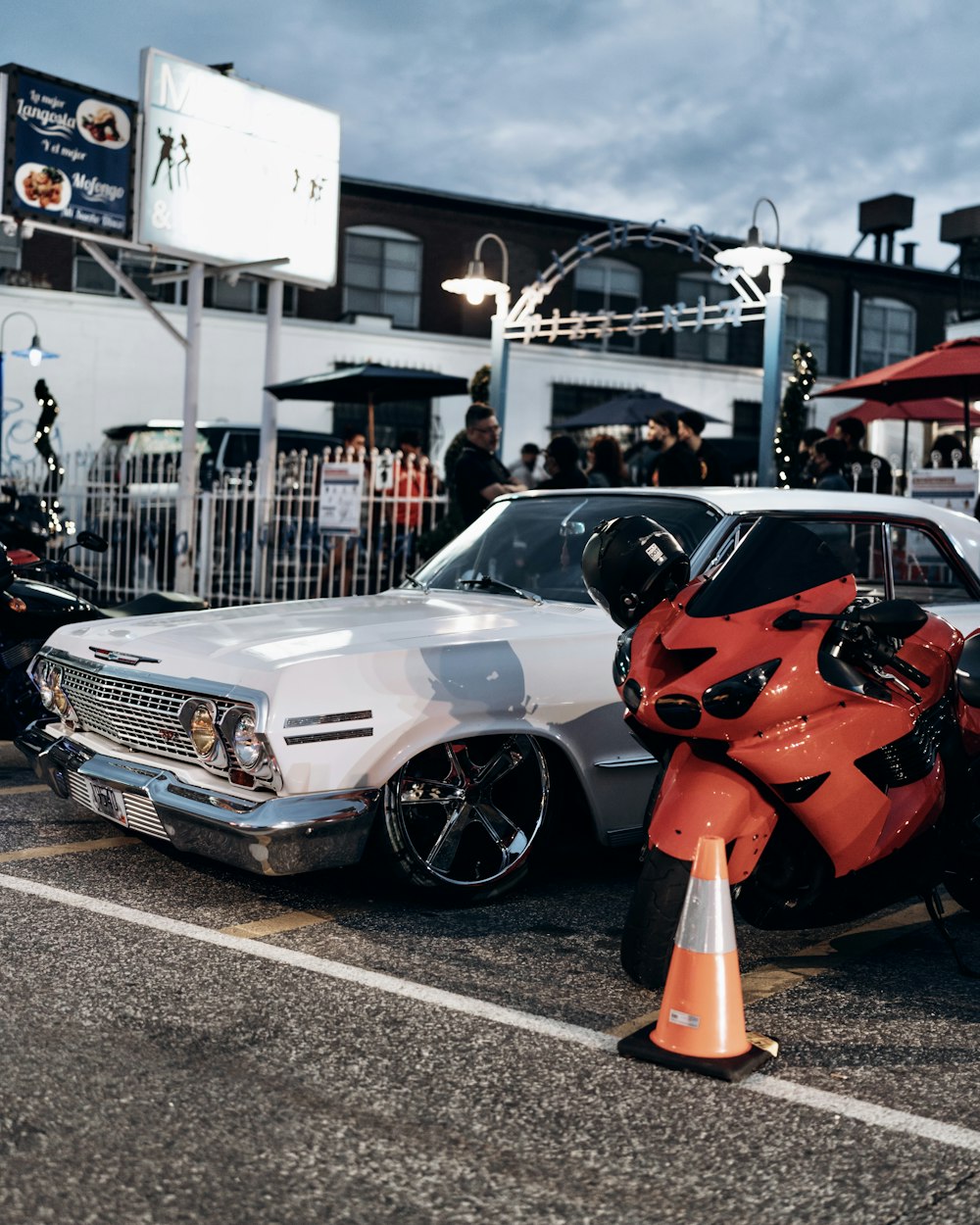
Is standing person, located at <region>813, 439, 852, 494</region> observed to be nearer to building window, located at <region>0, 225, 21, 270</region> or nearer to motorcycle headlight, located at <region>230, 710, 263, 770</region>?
motorcycle headlight, located at <region>230, 710, 263, 770</region>

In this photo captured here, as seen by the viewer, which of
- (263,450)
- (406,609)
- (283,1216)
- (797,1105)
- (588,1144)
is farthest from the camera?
(263,450)

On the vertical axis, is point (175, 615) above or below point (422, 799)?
above

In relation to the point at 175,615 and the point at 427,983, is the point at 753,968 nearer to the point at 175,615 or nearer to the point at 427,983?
the point at 427,983

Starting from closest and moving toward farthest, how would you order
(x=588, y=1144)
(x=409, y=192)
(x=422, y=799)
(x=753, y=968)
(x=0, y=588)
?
(x=588, y=1144) < (x=753, y=968) < (x=422, y=799) < (x=0, y=588) < (x=409, y=192)

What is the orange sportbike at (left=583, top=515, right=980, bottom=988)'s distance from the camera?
3.81 m

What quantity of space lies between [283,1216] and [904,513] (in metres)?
4.03

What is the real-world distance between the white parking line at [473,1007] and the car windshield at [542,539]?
6.42ft

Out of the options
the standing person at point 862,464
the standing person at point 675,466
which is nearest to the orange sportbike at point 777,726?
the standing person at point 675,466

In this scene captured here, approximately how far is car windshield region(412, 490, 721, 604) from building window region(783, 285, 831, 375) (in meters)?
30.0

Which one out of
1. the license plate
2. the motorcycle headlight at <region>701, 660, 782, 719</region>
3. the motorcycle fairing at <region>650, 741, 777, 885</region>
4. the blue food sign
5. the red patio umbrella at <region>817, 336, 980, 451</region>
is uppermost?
the blue food sign

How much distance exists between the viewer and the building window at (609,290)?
32781 millimetres

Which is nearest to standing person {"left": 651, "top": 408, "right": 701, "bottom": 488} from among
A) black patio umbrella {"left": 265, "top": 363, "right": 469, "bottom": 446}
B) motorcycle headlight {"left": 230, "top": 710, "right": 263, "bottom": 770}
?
black patio umbrella {"left": 265, "top": 363, "right": 469, "bottom": 446}

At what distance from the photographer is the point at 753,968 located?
4.43m

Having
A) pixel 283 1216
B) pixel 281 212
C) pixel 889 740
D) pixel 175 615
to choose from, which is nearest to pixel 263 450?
pixel 281 212
